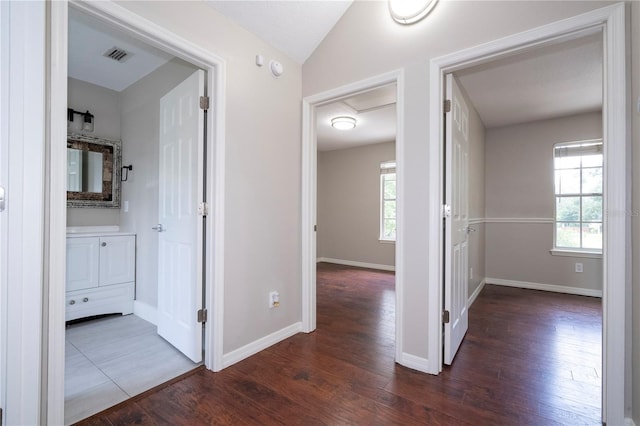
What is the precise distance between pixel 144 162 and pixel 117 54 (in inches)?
38.1

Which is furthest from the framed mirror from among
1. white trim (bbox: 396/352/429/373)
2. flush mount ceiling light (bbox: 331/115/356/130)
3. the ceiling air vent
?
white trim (bbox: 396/352/429/373)

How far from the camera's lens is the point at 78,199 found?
3.12 meters

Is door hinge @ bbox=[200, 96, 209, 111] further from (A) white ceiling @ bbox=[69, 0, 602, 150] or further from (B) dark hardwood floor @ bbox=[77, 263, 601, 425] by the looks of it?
(B) dark hardwood floor @ bbox=[77, 263, 601, 425]

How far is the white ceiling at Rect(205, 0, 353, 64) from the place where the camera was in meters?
2.07

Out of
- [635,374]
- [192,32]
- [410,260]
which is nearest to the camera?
[635,374]

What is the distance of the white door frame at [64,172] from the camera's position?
133 cm

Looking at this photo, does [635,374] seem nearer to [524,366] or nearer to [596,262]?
[524,366]

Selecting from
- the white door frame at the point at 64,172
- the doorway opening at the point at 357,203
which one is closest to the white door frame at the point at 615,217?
the white door frame at the point at 64,172

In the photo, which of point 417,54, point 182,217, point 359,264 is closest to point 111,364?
point 182,217

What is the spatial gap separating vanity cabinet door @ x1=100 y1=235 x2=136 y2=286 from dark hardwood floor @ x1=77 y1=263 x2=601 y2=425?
1.68m

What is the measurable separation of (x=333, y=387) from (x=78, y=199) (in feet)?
10.3

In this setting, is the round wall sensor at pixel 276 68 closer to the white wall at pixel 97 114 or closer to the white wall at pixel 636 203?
the white wall at pixel 636 203

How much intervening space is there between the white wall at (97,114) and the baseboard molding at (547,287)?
17.0ft

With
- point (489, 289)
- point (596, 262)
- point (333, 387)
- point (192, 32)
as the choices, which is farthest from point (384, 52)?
point (596, 262)
